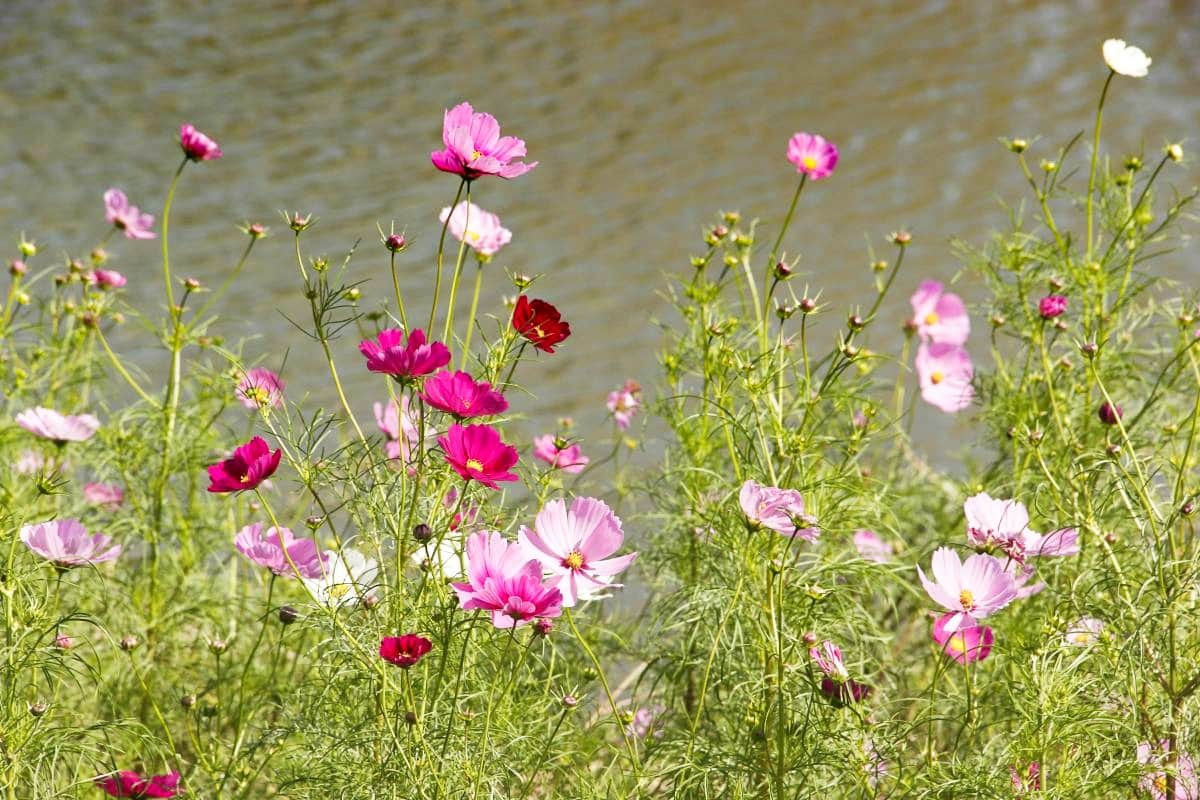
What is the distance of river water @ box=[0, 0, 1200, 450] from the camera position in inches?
159

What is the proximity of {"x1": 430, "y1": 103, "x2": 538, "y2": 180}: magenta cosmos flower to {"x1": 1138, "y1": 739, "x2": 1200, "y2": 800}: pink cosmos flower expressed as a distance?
31.4 inches

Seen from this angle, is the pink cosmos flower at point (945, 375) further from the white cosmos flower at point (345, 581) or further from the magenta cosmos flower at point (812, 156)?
the white cosmos flower at point (345, 581)

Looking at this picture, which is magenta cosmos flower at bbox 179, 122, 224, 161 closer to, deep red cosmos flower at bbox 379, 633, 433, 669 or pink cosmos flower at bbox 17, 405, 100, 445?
pink cosmos flower at bbox 17, 405, 100, 445

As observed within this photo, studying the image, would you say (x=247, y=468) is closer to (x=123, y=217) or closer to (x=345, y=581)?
(x=345, y=581)

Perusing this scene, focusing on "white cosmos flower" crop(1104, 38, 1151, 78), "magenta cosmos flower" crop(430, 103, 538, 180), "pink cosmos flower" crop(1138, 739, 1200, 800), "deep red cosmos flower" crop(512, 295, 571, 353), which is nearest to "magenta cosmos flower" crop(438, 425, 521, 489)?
"deep red cosmos flower" crop(512, 295, 571, 353)

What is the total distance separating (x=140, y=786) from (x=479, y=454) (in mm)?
576

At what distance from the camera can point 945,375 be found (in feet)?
6.97

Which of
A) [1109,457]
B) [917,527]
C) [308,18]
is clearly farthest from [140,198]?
[1109,457]

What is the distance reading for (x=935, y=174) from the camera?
4.75 m

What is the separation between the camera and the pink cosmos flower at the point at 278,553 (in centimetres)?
136

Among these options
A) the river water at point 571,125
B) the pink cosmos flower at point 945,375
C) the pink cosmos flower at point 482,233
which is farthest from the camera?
the river water at point 571,125

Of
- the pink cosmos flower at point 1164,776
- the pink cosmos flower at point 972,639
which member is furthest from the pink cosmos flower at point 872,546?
the pink cosmos flower at point 1164,776

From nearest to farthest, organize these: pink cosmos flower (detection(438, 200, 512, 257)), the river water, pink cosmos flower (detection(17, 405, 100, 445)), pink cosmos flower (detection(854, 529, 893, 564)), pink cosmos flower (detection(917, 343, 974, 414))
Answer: pink cosmos flower (detection(438, 200, 512, 257)) < pink cosmos flower (detection(17, 405, 100, 445)) < pink cosmos flower (detection(854, 529, 893, 564)) < pink cosmos flower (detection(917, 343, 974, 414)) < the river water

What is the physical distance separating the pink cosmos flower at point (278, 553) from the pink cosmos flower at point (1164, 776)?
797mm
